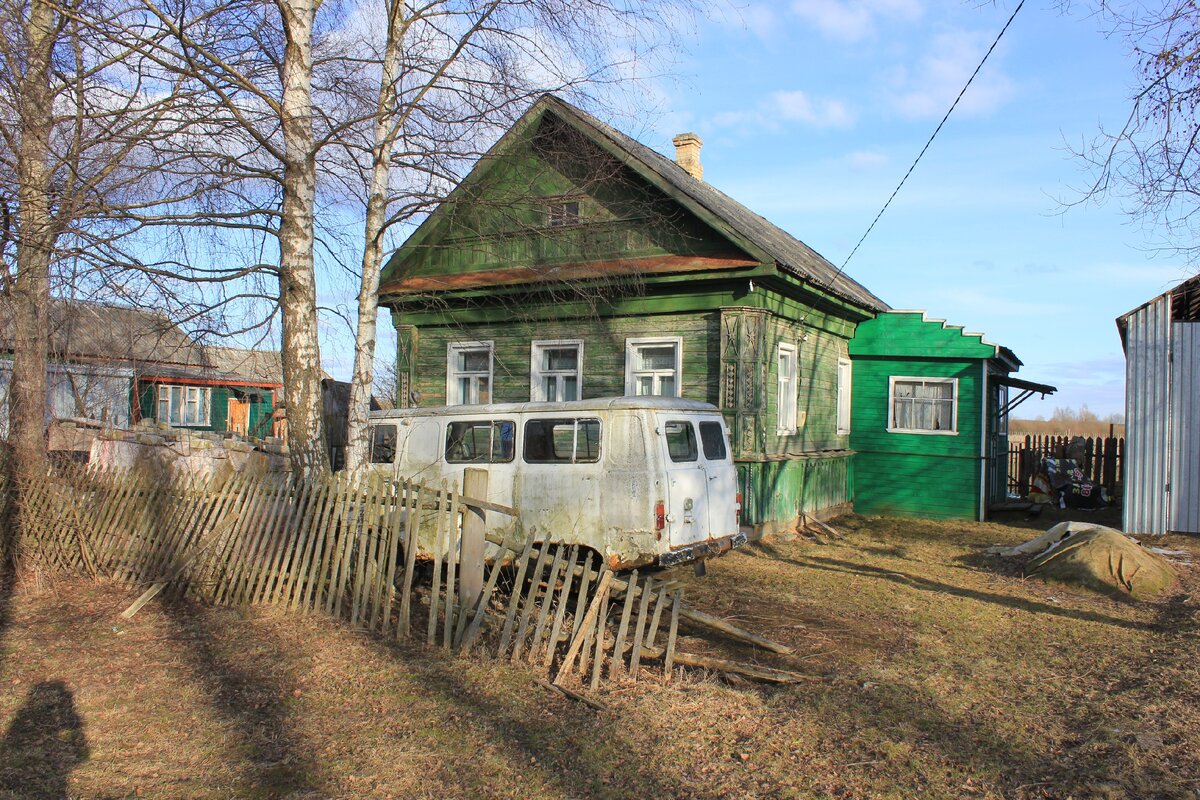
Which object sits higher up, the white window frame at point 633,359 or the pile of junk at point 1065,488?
the white window frame at point 633,359

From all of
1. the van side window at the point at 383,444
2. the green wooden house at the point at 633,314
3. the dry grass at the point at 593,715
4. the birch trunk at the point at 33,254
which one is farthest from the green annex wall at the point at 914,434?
the birch trunk at the point at 33,254

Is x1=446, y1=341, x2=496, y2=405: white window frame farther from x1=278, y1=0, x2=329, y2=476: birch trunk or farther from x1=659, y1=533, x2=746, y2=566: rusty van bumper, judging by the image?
x1=659, y1=533, x2=746, y2=566: rusty van bumper

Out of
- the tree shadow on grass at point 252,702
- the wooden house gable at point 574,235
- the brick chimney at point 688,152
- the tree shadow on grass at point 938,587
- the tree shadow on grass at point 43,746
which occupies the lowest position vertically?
the tree shadow on grass at point 43,746

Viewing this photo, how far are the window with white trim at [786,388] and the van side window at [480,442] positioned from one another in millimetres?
5847

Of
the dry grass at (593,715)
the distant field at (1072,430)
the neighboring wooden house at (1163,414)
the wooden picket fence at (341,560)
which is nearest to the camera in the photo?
the dry grass at (593,715)

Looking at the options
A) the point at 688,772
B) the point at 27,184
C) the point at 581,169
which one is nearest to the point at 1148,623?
the point at 688,772

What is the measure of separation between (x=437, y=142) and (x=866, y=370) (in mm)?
10572

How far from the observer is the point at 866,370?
1647 cm

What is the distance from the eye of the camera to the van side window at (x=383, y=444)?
31.7 ft

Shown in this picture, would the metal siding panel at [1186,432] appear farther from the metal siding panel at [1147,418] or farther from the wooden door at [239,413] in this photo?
the wooden door at [239,413]

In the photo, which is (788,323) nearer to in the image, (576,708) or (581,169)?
(581,169)

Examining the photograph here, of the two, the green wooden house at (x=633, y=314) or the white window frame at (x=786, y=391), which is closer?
the green wooden house at (x=633, y=314)

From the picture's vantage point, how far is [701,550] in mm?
8055

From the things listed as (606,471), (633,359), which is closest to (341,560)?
(606,471)
